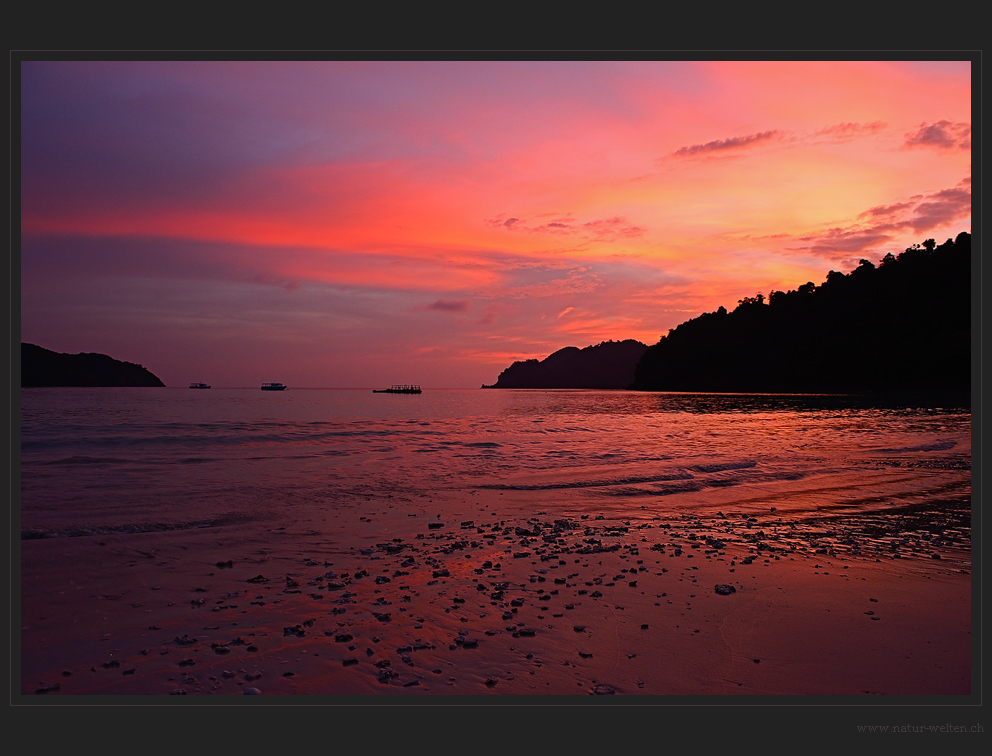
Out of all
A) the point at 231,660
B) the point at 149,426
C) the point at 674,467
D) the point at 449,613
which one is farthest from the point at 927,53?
the point at 149,426

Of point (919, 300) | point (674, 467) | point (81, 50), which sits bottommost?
point (674, 467)

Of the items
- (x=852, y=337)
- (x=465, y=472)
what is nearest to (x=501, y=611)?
(x=465, y=472)

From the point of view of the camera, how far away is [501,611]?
6.46 meters

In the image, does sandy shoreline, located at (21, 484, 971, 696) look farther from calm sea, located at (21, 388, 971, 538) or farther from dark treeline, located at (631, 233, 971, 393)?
dark treeline, located at (631, 233, 971, 393)

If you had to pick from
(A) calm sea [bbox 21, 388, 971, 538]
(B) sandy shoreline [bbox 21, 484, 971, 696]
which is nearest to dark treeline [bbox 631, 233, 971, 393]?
(A) calm sea [bbox 21, 388, 971, 538]

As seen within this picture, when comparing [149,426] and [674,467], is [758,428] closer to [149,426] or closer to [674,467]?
[674,467]

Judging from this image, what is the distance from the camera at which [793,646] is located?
554 centimetres

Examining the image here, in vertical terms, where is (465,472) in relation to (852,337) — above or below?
below

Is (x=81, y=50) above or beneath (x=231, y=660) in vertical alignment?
above

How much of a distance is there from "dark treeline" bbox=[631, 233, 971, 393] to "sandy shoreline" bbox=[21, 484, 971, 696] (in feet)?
278

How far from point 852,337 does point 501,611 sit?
6344 inches

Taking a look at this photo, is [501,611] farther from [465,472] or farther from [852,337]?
[852,337]

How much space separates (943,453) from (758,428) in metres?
14.5

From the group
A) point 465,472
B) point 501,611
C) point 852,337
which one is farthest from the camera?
point 852,337
